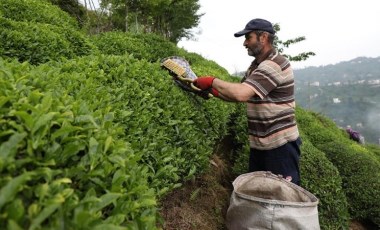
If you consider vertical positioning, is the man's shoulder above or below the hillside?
above

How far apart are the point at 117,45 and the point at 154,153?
4.93m

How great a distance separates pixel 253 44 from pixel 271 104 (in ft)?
2.26

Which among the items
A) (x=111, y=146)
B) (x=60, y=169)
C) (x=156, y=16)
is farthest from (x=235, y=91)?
(x=156, y=16)

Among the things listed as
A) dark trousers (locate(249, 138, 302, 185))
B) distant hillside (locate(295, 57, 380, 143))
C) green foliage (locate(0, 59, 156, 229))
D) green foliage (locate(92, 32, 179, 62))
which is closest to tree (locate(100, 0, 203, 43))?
green foliage (locate(92, 32, 179, 62))

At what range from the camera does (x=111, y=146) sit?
5.80 ft

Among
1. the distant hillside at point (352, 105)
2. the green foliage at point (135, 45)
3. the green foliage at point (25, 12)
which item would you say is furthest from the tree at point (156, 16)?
the distant hillside at point (352, 105)

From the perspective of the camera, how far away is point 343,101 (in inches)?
4887

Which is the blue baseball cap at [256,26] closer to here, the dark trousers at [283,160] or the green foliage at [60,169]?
the dark trousers at [283,160]

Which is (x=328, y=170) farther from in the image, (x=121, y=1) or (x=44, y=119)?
(x=121, y=1)

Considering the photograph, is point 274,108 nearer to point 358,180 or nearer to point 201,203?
point 201,203

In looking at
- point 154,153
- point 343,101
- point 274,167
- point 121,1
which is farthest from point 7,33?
point 343,101

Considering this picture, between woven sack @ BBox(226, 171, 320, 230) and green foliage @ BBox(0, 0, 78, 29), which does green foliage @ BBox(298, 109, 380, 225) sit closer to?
woven sack @ BBox(226, 171, 320, 230)

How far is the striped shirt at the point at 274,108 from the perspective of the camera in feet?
12.3

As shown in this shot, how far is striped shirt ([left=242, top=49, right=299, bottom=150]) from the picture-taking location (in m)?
3.74
